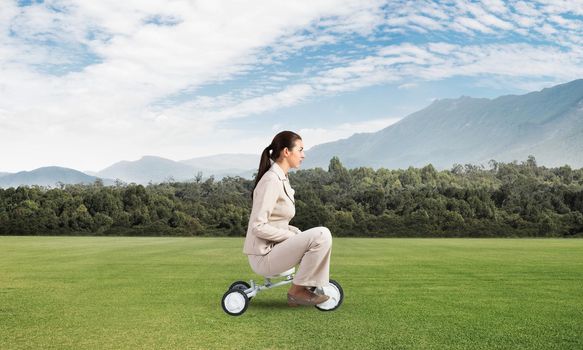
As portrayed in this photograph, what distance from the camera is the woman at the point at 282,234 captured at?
704cm

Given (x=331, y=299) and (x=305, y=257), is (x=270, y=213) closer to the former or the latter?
(x=305, y=257)

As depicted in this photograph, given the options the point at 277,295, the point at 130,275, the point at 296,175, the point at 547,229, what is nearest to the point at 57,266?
the point at 130,275

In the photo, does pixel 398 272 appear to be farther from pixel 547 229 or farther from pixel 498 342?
pixel 547 229

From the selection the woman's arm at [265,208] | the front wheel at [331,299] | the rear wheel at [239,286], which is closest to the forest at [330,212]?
the rear wheel at [239,286]

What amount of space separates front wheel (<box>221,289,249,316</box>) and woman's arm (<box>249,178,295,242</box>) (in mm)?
818

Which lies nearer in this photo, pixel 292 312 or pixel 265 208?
pixel 265 208

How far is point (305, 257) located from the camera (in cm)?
711

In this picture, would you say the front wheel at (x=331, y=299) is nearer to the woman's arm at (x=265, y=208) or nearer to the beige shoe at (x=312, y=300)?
the beige shoe at (x=312, y=300)

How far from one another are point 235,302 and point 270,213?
117 cm

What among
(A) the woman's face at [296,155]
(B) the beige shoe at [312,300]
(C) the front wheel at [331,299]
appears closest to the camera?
(A) the woman's face at [296,155]

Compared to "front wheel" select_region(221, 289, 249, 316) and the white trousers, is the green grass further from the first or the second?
the white trousers

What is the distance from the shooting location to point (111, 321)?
283 inches

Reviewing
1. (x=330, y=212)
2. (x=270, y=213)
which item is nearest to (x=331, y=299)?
(x=270, y=213)

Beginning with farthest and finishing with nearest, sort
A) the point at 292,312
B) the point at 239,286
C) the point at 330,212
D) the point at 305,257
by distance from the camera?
1. the point at 330,212
2. the point at 239,286
3. the point at 292,312
4. the point at 305,257
